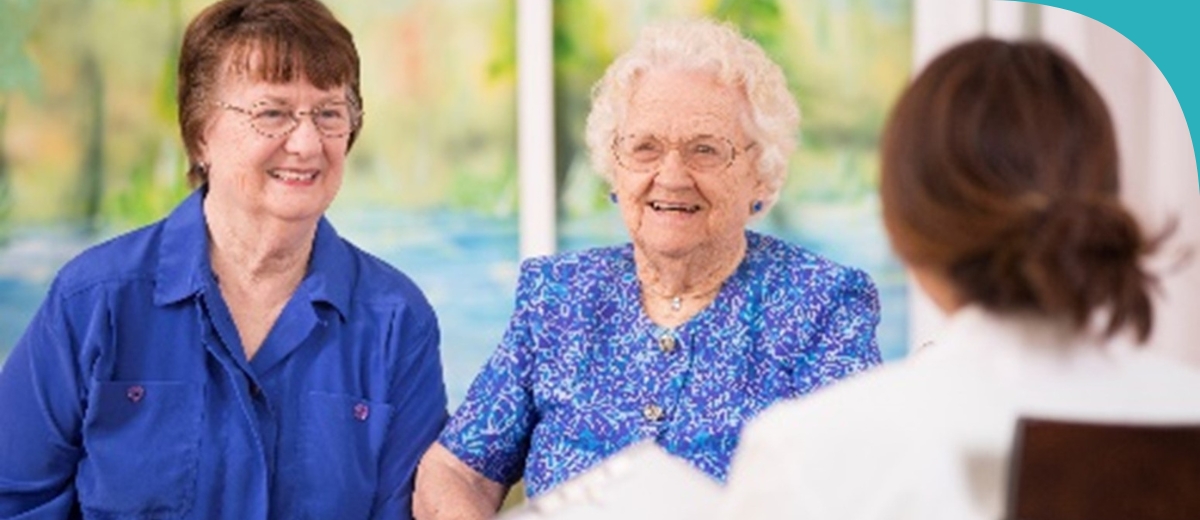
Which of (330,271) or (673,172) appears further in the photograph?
(330,271)

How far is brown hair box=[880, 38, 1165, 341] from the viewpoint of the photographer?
142cm

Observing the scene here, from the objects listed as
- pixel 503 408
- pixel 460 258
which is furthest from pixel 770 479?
pixel 460 258

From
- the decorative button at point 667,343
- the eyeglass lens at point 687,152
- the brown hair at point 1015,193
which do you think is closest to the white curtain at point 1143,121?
the eyeglass lens at point 687,152

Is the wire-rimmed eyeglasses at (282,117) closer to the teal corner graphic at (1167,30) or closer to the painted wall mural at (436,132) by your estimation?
the painted wall mural at (436,132)

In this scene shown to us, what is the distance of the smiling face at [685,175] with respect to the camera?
2.47m

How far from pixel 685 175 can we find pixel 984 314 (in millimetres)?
1022

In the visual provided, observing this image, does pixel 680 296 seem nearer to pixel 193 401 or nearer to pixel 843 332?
pixel 843 332

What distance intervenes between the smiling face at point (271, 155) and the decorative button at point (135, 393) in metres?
0.26

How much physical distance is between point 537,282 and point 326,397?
1.06ft

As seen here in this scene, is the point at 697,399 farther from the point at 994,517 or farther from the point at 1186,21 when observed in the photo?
the point at 1186,21

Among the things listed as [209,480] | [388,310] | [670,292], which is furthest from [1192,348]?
[209,480]

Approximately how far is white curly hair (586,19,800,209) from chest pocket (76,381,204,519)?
25.9 inches

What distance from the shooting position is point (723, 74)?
247 centimetres

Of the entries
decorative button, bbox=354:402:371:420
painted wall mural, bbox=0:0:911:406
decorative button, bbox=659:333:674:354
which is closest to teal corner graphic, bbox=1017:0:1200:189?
painted wall mural, bbox=0:0:911:406
